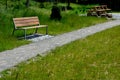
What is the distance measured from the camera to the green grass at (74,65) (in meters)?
7.44

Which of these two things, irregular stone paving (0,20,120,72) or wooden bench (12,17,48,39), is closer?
irregular stone paving (0,20,120,72)

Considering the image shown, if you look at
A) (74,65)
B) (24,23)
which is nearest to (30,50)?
(74,65)

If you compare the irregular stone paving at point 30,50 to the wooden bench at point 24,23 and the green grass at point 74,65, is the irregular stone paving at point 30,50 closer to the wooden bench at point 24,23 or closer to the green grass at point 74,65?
the green grass at point 74,65

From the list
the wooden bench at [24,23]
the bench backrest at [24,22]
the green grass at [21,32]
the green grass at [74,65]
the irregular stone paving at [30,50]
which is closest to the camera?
the green grass at [74,65]

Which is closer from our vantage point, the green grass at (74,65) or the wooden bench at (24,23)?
the green grass at (74,65)

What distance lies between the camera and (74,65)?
854 centimetres

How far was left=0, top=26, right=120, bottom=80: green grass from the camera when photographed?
7437 mm

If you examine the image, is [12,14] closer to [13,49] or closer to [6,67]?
[13,49]

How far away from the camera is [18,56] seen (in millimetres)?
9508

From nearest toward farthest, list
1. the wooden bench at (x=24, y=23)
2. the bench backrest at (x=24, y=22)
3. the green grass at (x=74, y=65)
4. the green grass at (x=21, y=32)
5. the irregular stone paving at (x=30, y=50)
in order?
the green grass at (x=74, y=65) < the irregular stone paving at (x=30, y=50) < the green grass at (x=21, y=32) < the wooden bench at (x=24, y=23) < the bench backrest at (x=24, y=22)

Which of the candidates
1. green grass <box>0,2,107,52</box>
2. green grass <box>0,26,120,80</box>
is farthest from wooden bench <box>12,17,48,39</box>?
green grass <box>0,26,120,80</box>

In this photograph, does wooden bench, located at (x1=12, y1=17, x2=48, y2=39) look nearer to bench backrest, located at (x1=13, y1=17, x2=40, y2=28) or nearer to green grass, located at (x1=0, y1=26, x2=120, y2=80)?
bench backrest, located at (x1=13, y1=17, x2=40, y2=28)

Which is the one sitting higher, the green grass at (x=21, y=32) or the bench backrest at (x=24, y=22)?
the bench backrest at (x=24, y=22)

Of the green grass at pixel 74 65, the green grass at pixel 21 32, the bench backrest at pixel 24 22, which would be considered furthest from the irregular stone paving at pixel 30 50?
the bench backrest at pixel 24 22
